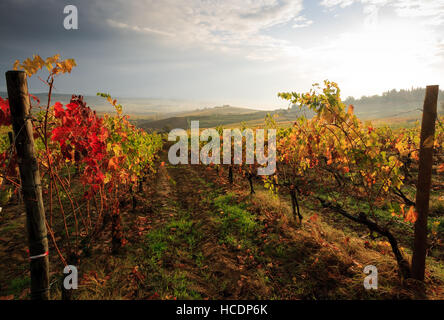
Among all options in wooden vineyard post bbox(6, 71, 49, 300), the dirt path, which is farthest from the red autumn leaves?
the dirt path

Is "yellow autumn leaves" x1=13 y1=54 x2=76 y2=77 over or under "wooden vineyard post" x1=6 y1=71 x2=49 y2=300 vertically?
over

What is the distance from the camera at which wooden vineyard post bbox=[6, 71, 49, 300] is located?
2047 mm

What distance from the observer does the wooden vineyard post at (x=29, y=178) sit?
2.05 metres

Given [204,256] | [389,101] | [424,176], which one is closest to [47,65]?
[204,256]

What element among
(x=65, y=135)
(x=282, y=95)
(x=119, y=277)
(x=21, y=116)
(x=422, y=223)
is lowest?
(x=119, y=277)

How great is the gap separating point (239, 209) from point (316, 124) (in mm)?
3503

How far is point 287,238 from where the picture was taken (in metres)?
4.77

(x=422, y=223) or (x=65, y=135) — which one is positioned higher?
(x=65, y=135)

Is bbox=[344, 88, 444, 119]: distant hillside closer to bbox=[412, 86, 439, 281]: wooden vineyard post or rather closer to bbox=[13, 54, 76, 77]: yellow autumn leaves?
bbox=[412, 86, 439, 281]: wooden vineyard post

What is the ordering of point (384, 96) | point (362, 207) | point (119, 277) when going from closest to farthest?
point (119, 277) < point (362, 207) < point (384, 96)

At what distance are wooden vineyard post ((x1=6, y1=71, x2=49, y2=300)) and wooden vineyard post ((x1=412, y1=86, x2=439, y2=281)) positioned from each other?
4910mm

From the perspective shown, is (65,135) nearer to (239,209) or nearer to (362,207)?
(239,209)

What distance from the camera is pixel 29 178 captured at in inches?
83.9
